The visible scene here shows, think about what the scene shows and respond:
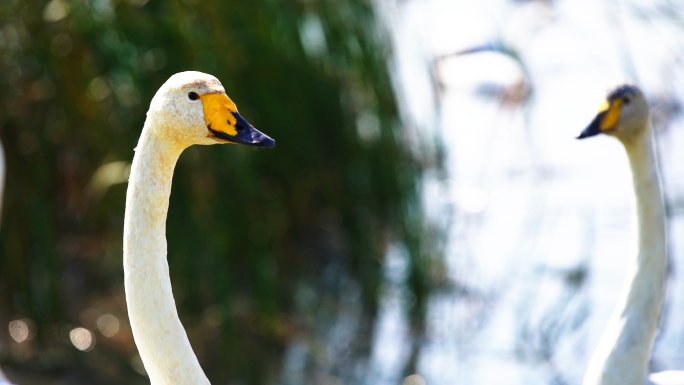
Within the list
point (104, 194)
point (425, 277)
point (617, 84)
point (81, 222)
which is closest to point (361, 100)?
point (425, 277)

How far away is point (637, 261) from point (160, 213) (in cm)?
181

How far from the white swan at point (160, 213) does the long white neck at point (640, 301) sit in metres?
1.60

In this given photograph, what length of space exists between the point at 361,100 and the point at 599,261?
239 cm

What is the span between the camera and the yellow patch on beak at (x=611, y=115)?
321cm

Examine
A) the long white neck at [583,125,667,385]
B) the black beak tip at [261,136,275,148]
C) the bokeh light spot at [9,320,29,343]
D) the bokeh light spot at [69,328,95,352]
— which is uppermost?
the black beak tip at [261,136,275,148]

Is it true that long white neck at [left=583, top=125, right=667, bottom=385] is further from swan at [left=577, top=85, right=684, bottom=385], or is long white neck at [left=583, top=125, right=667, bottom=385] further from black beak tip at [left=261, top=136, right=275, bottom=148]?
black beak tip at [left=261, top=136, right=275, bottom=148]

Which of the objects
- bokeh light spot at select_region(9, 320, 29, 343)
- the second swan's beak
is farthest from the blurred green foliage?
the second swan's beak

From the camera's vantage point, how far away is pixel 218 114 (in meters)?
2.22

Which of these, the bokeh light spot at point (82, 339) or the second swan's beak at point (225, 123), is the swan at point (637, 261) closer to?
the second swan's beak at point (225, 123)

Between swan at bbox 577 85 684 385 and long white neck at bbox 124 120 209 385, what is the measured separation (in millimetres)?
1633

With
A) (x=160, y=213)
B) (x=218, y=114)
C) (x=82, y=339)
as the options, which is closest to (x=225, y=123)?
(x=218, y=114)

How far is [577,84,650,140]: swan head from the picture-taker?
320cm

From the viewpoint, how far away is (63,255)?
6.31 meters

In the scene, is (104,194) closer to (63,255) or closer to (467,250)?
(63,255)
